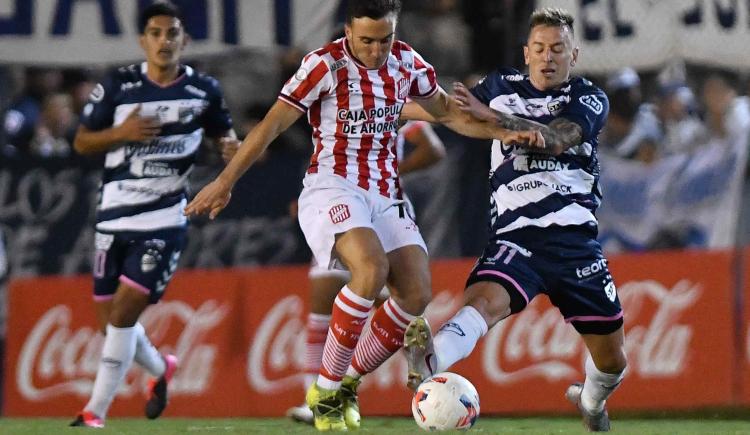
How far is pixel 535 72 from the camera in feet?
24.4

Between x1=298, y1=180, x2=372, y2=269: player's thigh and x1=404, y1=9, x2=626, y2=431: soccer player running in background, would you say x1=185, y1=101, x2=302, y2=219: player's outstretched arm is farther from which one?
x1=404, y1=9, x2=626, y2=431: soccer player running in background

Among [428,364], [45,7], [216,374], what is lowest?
[216,374]

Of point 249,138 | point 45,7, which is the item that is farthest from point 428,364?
point 45,7

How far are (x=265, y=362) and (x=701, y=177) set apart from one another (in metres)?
3.49

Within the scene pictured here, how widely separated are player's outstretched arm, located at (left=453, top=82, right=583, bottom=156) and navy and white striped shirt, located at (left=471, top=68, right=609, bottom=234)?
73 mm

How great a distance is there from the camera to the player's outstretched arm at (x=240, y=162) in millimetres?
6902

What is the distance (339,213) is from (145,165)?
7.02 feet

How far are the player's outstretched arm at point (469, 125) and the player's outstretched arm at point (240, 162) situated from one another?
0.80 metres

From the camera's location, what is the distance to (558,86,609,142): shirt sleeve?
7.24 m

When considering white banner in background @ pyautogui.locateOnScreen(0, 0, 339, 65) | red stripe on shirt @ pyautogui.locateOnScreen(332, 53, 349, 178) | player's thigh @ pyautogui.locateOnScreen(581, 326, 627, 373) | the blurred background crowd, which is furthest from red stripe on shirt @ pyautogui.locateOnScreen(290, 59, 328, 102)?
white banner in background @ pyautogui.locateOnScreen(0, 0, 339, 65)

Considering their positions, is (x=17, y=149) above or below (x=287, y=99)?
below

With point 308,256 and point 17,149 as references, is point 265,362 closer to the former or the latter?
point 308,256

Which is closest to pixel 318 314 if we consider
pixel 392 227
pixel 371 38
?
pixel 392 227

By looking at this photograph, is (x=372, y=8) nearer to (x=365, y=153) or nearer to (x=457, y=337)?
(x=365, y=153)
